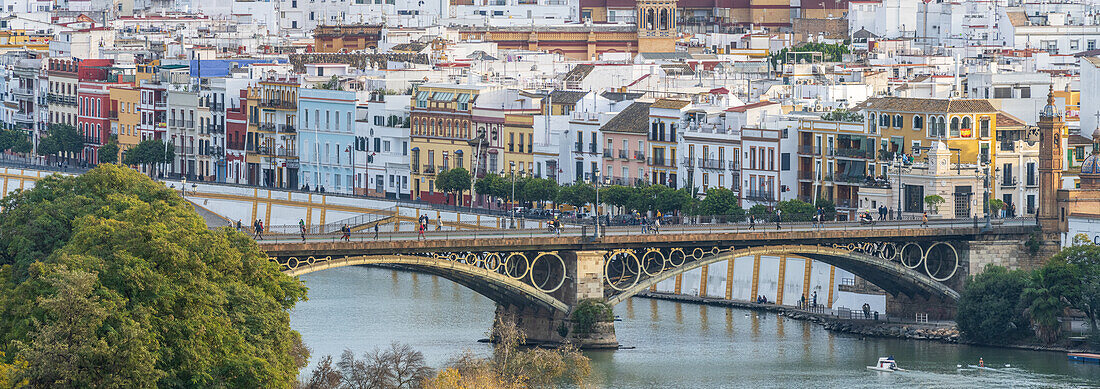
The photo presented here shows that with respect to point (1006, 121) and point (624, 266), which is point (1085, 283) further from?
point (1006, 121)

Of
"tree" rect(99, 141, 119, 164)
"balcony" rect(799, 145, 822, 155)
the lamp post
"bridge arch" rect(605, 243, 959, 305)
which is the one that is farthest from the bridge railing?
"tree" rect(99, 141, 119, 164)

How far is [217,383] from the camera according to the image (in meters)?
68.4

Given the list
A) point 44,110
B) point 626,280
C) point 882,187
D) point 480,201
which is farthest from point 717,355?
point 44,110

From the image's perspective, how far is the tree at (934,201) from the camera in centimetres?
11019

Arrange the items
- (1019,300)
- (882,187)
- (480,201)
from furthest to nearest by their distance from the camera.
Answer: (480,201)
(882,187)
(1019,300)

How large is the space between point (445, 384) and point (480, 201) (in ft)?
211

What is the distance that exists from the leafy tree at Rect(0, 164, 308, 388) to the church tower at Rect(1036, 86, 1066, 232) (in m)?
35.0

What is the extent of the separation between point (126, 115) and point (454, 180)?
33594 millimetres

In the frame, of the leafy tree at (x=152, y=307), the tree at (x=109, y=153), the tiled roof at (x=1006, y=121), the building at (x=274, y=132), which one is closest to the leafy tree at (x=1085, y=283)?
the tiled roof at (x=1006, y=121)

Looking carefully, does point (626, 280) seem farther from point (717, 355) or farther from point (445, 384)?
point (445, 384)

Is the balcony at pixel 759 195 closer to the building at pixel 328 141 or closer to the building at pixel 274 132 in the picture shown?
the building at pixel 328 141

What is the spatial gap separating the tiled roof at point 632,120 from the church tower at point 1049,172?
25.5 meters

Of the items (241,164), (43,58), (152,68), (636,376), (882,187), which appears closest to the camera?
(636,376)

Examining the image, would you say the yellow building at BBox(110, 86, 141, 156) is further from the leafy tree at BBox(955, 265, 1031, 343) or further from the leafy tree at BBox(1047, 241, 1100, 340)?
the leafy tree at BBox(1047, 241, 1100, 340)
